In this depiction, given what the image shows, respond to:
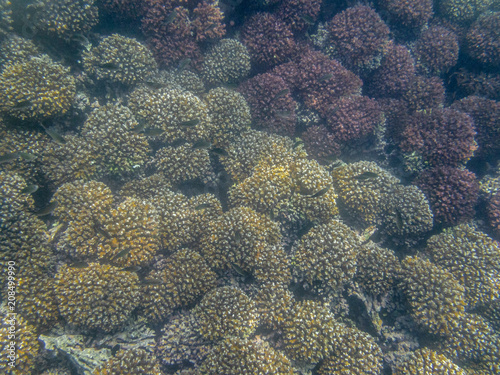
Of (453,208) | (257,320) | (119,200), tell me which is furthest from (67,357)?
(453,208)

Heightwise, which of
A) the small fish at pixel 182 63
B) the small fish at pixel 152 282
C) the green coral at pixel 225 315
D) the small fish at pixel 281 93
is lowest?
the green coral at pixel 225 315

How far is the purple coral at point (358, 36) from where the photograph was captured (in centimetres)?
839

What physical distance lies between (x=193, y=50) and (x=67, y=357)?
26.5 feet

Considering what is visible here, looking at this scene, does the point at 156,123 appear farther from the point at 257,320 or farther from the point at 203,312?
the point at 257,320

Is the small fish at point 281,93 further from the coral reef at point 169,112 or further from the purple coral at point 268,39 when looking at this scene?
the coral reef at point 169,112

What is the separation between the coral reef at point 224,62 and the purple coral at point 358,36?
321 centimetres

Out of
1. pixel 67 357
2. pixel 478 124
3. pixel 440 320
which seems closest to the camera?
pixel 67 357

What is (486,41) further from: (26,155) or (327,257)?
(26,155)

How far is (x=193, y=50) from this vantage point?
7684mm

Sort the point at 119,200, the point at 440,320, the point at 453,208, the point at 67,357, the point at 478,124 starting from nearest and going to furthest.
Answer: the point at 67,357 < the point at 440,320 < the point at 119,200 < the point at 453,208 < the point at 478,124

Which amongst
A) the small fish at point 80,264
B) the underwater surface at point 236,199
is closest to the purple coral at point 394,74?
the underwater surface at point 236,199

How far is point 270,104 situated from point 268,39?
7.47ft

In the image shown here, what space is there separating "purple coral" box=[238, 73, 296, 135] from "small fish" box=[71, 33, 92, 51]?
4506 millimetres

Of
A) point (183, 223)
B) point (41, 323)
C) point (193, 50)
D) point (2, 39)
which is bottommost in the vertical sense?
point (41, 323)
